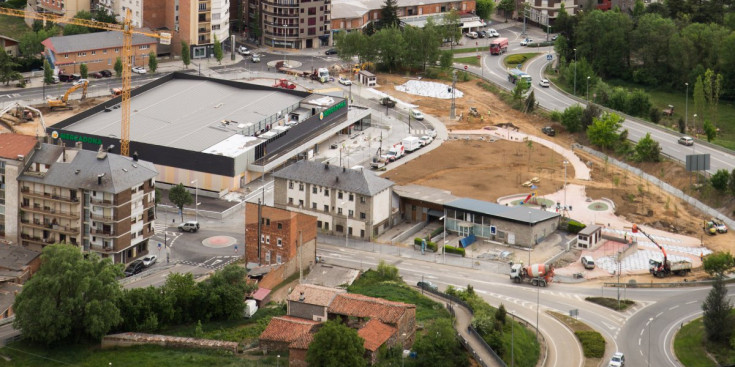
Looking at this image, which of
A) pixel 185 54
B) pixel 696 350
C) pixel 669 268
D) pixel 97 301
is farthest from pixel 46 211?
pixel 185 54

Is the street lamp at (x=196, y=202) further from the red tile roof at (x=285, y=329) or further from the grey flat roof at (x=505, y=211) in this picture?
the red tile roof at (x=285, y=329)

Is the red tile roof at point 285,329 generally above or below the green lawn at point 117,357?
above

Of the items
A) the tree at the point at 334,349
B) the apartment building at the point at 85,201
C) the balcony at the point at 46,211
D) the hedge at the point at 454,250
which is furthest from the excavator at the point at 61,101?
the tree at the point at 334,349

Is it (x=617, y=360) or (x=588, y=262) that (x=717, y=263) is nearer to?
(x=588, y=262)

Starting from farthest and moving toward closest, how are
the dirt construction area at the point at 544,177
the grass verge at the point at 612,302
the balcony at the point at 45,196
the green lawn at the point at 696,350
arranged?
the dirt construction area at the point at 544,177
the balcony at the point at 45,196
the grass verge at the point at 612,302
the green lawn at the point at 696,350

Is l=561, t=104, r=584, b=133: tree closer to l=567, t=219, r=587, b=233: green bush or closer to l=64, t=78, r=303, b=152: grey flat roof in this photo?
l=64, t=78, r=303, b=152: grey flat roof

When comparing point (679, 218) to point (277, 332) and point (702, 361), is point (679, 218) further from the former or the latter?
point (277, 332)
